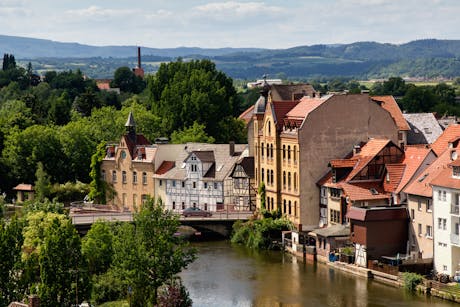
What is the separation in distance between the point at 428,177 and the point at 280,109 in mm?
19021

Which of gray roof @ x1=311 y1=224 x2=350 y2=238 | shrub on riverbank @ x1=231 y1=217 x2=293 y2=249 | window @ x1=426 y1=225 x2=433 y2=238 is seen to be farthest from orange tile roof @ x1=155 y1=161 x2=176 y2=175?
window @ x1=426 y1=225 x2=433 y2=238

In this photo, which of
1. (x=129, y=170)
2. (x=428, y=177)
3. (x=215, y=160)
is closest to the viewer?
(x=428, y=177)

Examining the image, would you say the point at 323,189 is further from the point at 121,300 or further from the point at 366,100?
the point at 121,300

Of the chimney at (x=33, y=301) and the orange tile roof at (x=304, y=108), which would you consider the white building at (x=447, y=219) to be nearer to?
the orange tile roof at (x=304, y=108)

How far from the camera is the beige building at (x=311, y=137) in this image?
8619cm

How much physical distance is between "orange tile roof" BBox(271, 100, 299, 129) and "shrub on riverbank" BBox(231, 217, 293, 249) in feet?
24.4

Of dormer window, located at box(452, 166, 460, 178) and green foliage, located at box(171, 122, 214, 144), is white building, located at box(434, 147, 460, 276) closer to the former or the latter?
dormer window, located at box(452, 166, 460, 178)

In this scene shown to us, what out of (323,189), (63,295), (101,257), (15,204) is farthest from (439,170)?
(15,204)

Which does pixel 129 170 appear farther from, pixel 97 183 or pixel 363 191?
pixel 363 191

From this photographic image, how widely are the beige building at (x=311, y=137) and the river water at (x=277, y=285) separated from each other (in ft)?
21.9

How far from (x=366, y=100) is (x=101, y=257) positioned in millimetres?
31710

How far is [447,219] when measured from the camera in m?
68.3

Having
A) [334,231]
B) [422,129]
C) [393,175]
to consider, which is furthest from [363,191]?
[422,129]

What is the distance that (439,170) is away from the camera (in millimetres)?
71812
